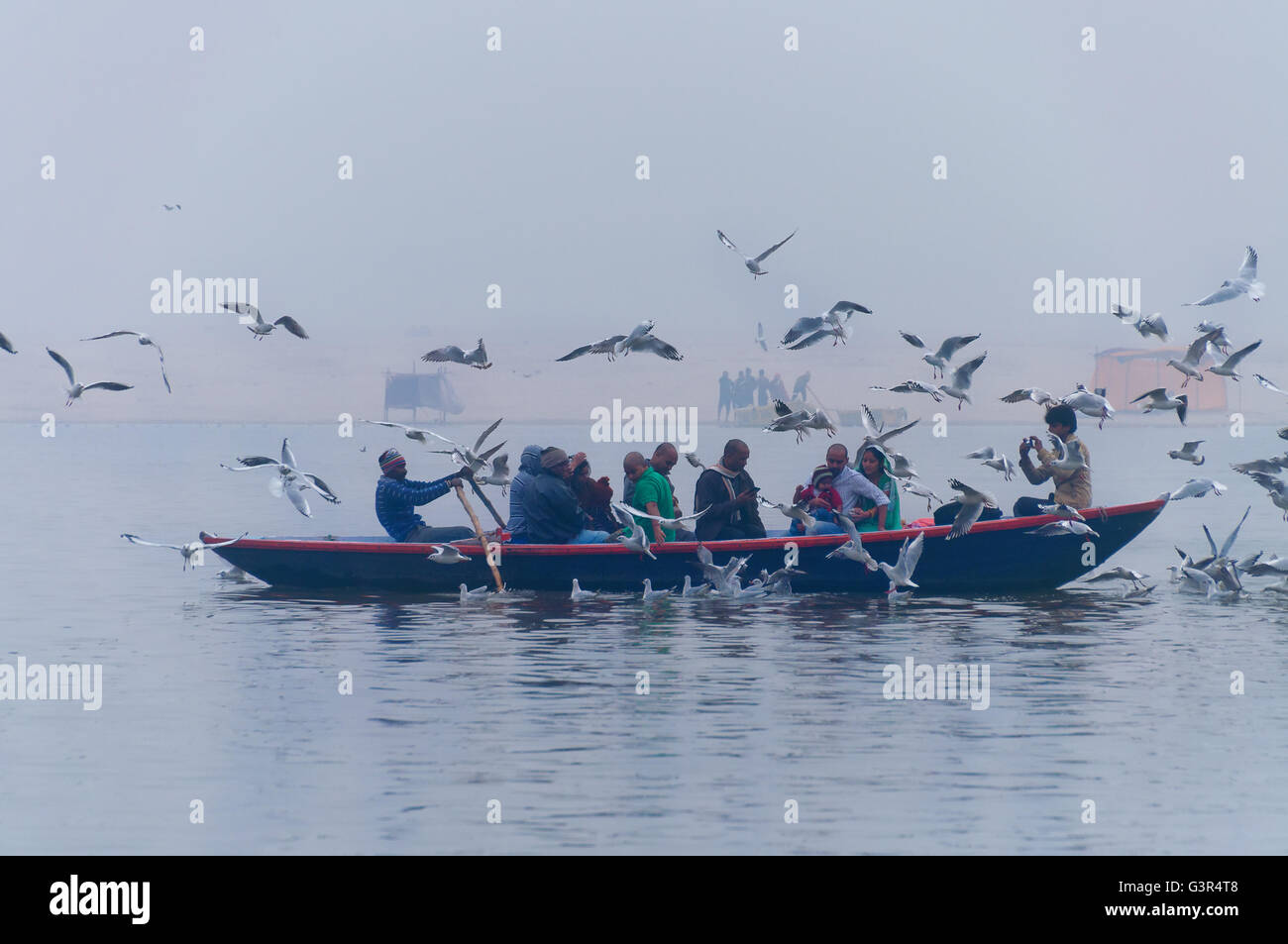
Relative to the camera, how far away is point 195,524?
4725 cm

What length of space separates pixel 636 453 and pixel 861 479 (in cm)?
286

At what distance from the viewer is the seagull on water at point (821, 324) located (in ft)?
68.3

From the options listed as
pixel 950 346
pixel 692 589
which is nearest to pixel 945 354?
pixel 950 346

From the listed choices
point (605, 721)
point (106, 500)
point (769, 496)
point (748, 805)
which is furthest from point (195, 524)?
point (748, 805)

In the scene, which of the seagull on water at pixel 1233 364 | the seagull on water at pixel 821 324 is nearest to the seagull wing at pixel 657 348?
the seagull on water at pixel 821 324

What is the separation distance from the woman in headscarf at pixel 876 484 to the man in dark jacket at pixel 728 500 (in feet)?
4.40

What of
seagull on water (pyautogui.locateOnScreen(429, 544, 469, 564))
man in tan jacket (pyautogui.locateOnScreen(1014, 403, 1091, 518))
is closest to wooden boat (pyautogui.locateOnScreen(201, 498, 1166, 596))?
seagull on water (pyautogui.locateOnScreen(429, 544, 469, 564))

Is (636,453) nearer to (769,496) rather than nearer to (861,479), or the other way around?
(861,479)

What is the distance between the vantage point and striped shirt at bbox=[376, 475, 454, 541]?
72.6 ft

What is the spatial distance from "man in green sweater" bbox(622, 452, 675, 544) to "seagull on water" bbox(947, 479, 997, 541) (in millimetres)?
3537

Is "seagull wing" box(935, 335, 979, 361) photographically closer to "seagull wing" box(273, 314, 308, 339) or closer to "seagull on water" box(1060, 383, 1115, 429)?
"seagull on water" box(1060, 383, 1115, 429)

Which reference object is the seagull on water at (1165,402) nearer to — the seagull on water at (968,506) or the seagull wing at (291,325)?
the seagull on water at (968,506)

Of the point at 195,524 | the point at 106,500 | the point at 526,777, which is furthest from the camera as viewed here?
the point at 106,500

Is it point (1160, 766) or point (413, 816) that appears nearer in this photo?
point (413, 816)
